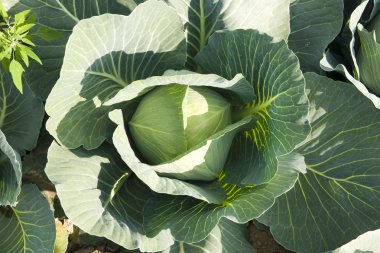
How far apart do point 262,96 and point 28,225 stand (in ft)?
2.37

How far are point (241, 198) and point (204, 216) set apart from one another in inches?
4.0

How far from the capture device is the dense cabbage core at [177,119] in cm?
139

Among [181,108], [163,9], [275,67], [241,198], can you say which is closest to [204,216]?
[241,198]

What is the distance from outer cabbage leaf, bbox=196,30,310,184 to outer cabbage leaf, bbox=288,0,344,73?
316 mm

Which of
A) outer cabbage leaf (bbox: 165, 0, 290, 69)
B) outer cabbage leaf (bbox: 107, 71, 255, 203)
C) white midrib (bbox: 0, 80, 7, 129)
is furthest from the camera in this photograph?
white midrib (bbox: 0, 80, 7, 129)

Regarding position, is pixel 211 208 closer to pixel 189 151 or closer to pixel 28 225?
pixel 189 151

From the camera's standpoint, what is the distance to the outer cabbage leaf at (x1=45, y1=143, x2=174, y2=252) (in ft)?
4.53

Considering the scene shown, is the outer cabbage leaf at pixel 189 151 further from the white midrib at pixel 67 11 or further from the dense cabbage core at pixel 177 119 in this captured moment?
the white midrib at pixel 67 11

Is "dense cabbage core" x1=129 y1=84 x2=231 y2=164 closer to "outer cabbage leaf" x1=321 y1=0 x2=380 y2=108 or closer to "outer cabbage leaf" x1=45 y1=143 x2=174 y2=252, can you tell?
"outer cabbage leaf" x1=45 y1=143 x2=174 y2=252

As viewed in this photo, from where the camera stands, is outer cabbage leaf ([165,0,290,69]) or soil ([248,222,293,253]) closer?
outer cabbage leaf ([165,0,290,69])

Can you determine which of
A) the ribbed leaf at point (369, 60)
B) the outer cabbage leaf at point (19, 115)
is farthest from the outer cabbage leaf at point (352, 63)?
the outer cabbage leaf at point (19, 115)

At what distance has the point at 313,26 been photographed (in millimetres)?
1668

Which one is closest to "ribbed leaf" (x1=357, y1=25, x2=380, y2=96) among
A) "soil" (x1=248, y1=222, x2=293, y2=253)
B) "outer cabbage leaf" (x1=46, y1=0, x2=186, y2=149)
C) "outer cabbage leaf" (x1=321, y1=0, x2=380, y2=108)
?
"outer cabbage leaf" (x1=321, y1=0, x2=380, y2=108)

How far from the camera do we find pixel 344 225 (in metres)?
1.63
